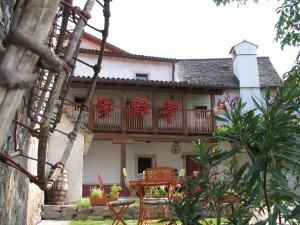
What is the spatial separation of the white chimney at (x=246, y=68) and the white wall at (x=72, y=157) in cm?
1214

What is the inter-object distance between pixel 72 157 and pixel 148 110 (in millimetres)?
6841

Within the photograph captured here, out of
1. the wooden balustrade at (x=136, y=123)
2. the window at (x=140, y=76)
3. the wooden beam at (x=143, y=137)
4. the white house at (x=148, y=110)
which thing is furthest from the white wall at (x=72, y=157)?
the window at (x=140, y=76)

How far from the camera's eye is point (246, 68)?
20.5 meters

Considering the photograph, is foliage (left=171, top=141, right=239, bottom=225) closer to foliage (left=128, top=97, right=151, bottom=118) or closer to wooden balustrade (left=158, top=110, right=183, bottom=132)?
foliage (left=128, top=97, right=151, bottom=118)

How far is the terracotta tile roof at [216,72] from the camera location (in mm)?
21141

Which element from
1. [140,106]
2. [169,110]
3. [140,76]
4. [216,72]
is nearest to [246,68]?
[216,72]

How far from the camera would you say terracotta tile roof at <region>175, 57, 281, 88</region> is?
21.1m

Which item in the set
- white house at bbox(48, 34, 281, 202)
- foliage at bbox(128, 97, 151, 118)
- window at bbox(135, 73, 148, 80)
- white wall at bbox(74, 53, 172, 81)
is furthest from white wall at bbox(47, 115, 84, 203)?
window at bbox(135, 73, 148, 80)

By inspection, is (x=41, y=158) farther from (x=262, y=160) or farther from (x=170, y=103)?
(x=170, y=103)

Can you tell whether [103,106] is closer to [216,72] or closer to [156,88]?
[156,88]

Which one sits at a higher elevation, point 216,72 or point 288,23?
point 216,72

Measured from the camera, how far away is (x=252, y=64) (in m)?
20.7

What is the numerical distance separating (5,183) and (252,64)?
2012cm

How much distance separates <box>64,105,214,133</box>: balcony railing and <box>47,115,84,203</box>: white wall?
18.4 ft
